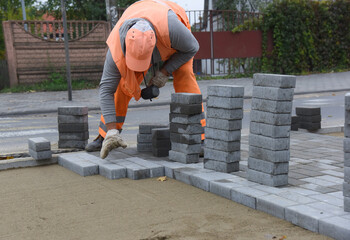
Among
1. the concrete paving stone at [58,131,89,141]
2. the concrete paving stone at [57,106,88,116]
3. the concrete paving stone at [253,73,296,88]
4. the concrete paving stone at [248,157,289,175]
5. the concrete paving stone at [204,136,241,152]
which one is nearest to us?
the concrete paving stone at [253,73,296,88]

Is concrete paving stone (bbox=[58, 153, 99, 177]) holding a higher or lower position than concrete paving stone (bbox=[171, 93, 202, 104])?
lower

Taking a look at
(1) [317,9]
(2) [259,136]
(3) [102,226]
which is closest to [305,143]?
(2) [259,136]

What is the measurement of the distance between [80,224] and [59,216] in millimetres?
267

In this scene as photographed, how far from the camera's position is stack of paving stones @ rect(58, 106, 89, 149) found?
581 cm

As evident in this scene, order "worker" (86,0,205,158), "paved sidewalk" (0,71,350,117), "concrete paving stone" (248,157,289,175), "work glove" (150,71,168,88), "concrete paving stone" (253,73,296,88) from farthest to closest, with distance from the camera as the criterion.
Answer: "paved sidewalk" (0,71,350,117) < "work glove" (150,71,168,88) < "worker" (86,0,205,158) < "concrete paving stone" (248,157,289,175) < "concrete paving stone" (253,73,296,88)

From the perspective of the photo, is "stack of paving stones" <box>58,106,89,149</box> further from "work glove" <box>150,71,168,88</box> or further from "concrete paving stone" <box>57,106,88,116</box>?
"work glove" <box>150,71,168,88</box>

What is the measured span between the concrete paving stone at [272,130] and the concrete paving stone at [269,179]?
334mm

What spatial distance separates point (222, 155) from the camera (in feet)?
14.6

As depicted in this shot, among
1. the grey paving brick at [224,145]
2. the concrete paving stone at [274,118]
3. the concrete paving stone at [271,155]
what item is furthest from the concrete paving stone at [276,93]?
the grey paving brick at [224,145]

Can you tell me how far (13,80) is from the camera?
16.2 meters

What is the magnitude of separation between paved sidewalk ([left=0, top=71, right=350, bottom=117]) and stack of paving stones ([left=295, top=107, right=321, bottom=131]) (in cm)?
438

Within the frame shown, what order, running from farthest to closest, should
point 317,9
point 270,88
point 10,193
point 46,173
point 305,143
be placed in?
1. point 317,9
2. point 305,143
3. point 46,173
4. point 10,193
5. point 270,88

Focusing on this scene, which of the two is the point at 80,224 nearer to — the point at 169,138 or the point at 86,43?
the point at 169,138

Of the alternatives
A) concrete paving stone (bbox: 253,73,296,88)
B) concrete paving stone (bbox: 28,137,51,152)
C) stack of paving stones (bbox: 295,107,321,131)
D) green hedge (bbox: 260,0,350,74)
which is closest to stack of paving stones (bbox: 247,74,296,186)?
concrete paving stone (bbox: 253,73,296,88)
